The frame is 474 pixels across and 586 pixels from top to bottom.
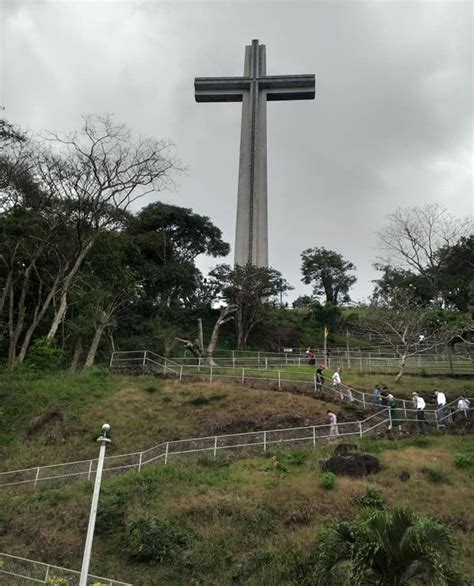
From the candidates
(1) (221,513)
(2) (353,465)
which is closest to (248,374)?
(2) (353,465)

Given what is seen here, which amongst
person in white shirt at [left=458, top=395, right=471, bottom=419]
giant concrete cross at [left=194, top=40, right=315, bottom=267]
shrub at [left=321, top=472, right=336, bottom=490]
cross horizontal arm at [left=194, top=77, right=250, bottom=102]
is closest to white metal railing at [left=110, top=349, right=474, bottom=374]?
person in white shirt at [left=458, top=395, right=471, bottom=419]

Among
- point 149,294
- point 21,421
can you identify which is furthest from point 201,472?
point 149,294

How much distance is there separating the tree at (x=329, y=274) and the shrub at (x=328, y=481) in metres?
44.1

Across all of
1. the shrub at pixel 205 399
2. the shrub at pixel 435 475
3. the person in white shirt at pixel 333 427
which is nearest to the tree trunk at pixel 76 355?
the shrub at pixel 205 399

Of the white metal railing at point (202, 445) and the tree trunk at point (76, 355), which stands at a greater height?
the tree trunk at point (76, 355)

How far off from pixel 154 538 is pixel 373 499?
224 inches

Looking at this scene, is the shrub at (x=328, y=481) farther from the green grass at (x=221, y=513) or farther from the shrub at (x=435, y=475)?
the shrub at (x=435, y=475)

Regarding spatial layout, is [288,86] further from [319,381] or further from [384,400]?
[384,400]

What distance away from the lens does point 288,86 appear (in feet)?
182

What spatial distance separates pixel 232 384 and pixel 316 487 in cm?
1027

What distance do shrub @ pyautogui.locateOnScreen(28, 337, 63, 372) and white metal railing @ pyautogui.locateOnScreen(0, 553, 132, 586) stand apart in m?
15.3

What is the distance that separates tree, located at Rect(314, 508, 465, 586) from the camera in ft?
26.3

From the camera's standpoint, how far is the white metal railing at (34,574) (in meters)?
11.4

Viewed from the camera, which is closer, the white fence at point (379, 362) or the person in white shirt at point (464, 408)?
the person in white shirt at point (464, 408)
